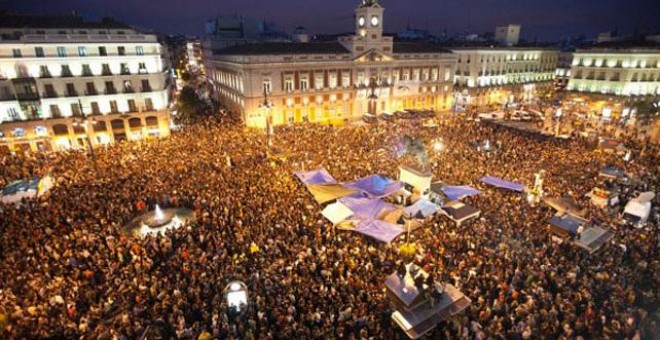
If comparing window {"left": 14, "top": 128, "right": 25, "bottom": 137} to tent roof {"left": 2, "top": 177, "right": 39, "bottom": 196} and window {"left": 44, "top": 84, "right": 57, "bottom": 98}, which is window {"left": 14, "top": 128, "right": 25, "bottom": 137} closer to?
window {"left": 44, "top": 84, "right": 57, "bottom": 98}

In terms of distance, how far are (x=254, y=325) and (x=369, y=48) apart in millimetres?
42010

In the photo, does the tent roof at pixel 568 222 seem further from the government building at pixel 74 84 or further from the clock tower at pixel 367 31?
the clock tower at pixel 367 31

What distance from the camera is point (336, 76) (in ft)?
149

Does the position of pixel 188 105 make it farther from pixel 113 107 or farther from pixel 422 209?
pixel 422 209

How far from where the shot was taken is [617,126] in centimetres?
3975

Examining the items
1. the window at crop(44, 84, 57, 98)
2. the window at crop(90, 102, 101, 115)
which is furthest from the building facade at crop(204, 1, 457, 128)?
the window at crop(44, 84, 57, 98)

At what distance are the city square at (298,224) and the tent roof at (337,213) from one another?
77 mm

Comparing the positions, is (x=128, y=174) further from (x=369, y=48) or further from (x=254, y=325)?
(x=369, y=48)

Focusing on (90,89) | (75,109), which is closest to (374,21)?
(90,89)

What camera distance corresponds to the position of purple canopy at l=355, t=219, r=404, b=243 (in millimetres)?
15408

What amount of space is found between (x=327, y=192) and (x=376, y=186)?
9.86 ft

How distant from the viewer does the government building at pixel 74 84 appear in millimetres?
29703

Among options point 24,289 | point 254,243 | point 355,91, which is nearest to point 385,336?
point 254,243

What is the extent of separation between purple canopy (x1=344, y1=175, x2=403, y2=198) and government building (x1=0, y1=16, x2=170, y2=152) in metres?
23.6
